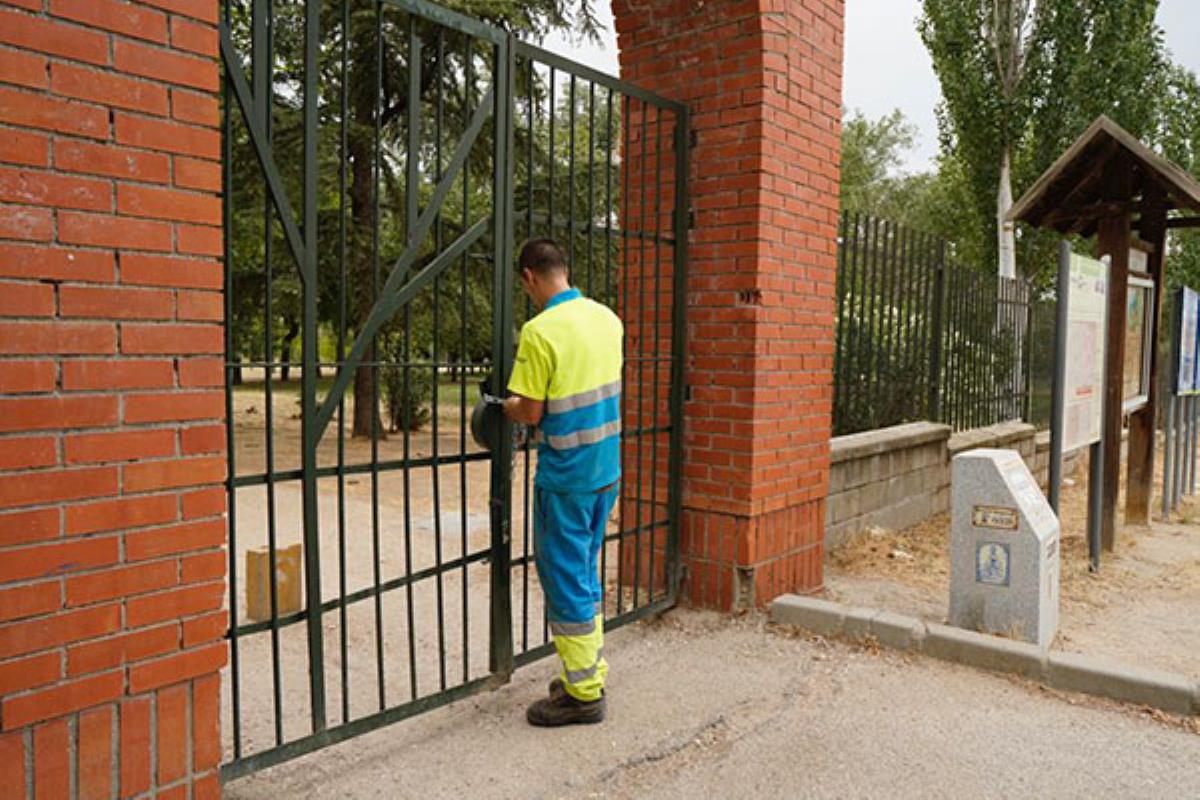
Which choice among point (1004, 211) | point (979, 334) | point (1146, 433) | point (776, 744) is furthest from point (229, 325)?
point (1004, 211)

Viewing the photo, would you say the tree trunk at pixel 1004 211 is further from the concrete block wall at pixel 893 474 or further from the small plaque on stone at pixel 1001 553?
the small plaque on stone at pixel 1001 553

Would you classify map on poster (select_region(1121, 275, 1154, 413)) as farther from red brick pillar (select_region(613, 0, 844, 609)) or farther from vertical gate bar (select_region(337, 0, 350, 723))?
vertical gate bar (select_region(337, 0, 350, 723))

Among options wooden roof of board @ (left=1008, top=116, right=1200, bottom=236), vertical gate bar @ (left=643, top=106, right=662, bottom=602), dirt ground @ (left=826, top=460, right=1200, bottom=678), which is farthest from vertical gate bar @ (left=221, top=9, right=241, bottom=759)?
wooden roof of board @ (left=1008, top=116, right=1200, bottom=236)

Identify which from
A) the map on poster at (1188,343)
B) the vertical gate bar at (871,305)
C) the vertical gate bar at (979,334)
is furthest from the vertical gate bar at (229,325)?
the map on poster at (1188,343)

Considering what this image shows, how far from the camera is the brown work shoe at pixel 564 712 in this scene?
344cm

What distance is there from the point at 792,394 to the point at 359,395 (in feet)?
30.1

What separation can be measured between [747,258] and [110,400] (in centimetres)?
322

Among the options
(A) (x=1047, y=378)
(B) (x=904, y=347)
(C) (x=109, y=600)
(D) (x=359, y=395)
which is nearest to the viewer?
(C) (x=109, y=600)

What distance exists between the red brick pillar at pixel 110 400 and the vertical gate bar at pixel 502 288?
4.36ft

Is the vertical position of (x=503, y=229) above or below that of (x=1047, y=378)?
above

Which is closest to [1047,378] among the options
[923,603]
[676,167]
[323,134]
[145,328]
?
[923,603]

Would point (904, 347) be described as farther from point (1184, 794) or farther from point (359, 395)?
point (359, 395)

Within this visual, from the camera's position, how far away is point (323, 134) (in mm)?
11453

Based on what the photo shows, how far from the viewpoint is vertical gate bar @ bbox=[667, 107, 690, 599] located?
15.6 ft
